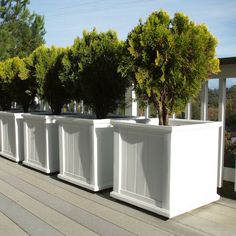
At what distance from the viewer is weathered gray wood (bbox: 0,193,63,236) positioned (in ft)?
8.46

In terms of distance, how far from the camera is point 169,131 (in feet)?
8.62

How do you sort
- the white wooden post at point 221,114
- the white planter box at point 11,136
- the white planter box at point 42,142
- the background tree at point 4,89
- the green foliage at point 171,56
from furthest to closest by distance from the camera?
the background tree at point 4,89 < the white planter box at point 11,136 < the white planter box at point 42,142 < the white wooden post at point 221,114 < the green foliage at point 171,56

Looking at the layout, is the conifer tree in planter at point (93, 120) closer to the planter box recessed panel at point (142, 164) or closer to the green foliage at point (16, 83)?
the planter box recessed panel at point (142, 164)

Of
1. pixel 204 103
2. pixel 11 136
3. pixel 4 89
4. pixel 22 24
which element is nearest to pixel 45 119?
pixel 11 136

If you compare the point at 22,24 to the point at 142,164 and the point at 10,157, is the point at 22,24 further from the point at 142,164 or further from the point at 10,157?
the point at 142,164

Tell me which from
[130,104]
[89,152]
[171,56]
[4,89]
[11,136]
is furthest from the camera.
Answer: [4,89]

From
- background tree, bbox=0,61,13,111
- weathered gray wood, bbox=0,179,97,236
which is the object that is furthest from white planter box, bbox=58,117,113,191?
background tree, bbox=0,61,13,111

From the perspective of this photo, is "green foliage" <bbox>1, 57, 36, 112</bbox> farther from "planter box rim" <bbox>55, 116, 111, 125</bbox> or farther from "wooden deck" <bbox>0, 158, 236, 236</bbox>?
"wooden deck" <bbox>0, 158, 236, 236</bbox>

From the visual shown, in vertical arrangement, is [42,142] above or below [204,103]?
below

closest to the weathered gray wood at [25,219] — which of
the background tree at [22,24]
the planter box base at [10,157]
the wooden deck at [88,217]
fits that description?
the wooden deck at [88,217]

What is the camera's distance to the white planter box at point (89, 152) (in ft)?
11.1

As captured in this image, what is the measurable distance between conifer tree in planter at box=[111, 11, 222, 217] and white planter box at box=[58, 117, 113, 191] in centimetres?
39

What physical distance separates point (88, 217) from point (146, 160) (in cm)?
66

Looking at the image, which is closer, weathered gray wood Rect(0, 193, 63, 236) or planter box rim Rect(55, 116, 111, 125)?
weathered gray wood Rect(0, 193, 63, 236)
